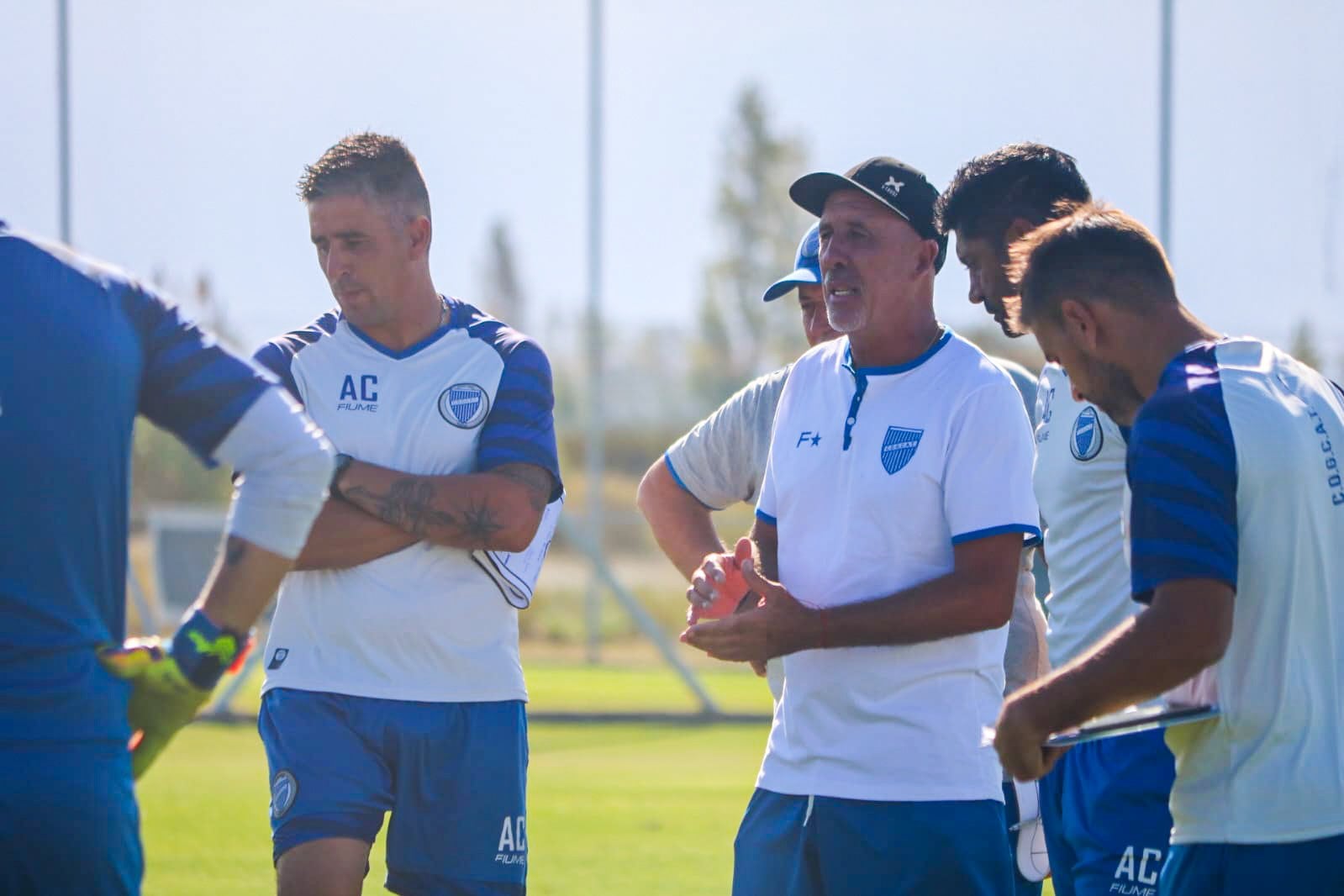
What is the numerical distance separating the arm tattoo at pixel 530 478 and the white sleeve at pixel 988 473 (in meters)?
1.29

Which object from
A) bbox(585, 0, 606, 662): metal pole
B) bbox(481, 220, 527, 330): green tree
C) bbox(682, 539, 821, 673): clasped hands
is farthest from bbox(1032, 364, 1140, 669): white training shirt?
bbox(481, 220, 527, 330): green tree

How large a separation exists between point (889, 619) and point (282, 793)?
1.85m

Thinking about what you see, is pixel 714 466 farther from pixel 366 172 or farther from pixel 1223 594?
pixel 1223 594

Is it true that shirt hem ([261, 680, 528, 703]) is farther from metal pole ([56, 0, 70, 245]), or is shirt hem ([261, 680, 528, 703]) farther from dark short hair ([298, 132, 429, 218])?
metal pole ([56, 0, 70, 245])

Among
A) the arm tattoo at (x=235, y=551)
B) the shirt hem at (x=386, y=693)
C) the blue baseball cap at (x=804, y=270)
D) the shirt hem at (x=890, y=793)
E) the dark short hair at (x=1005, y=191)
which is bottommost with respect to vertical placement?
the shirt hem at (x=890, y=793)

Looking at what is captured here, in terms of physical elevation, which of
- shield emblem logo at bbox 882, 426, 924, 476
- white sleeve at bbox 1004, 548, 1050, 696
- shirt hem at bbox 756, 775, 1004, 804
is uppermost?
shield emblem logo at bbox 882, 426, 924, 476

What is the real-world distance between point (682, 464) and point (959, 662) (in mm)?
1542

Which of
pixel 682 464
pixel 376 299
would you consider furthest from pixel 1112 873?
pixel 376 299

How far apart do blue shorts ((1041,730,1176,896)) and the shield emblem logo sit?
93 cm

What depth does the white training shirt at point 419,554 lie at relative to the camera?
16.5 feet

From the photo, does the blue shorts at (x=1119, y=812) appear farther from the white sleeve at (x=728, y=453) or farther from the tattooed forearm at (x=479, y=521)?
the tattooed forearm at (x=479, y=521)

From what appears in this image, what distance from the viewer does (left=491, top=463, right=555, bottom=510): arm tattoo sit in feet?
16.6

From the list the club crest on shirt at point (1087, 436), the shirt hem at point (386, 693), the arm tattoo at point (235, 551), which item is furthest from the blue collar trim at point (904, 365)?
the arm tattoo at point (235, 551)

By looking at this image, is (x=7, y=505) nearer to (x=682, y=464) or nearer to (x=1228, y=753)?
(x=1228, y=753)
